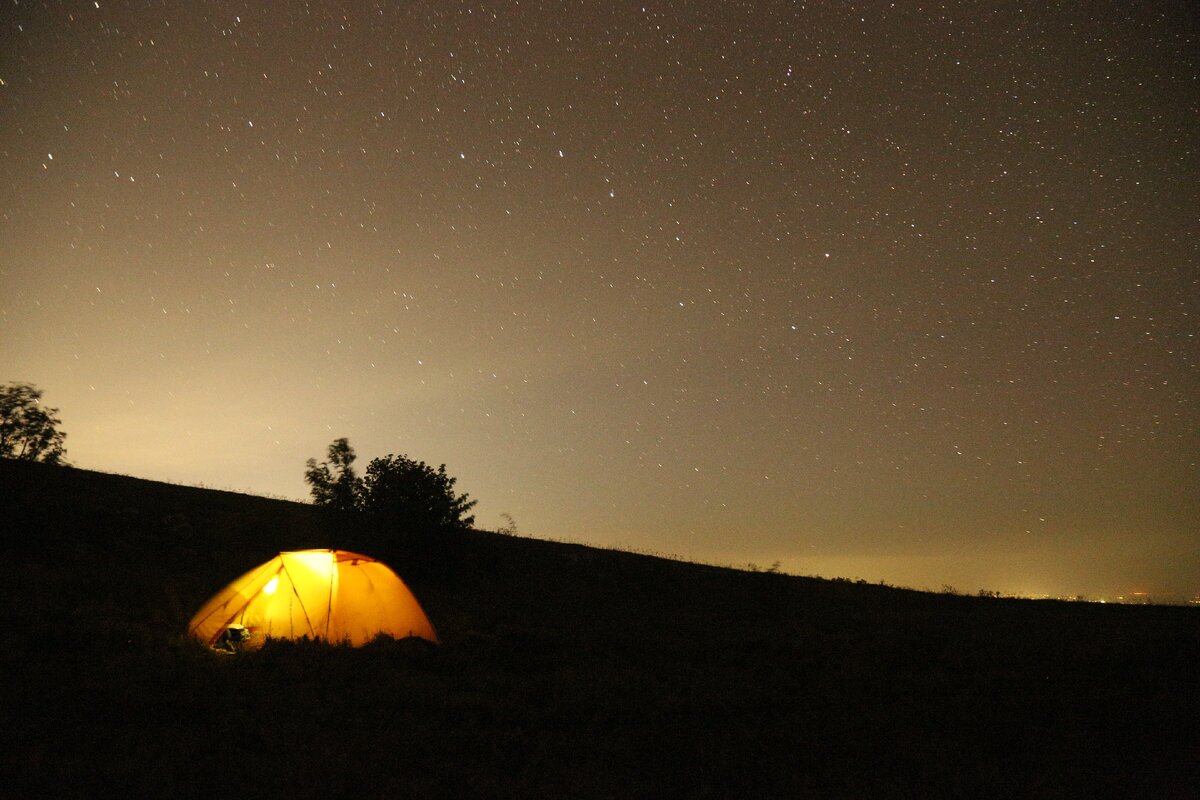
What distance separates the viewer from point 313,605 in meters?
12.7

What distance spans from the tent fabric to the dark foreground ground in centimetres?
82

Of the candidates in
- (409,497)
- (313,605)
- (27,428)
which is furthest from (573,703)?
(27,428)

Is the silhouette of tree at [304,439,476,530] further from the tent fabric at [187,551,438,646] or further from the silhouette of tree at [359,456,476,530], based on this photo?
the tent fabric at [187,551,438,646]

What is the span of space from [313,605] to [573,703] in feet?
19.3

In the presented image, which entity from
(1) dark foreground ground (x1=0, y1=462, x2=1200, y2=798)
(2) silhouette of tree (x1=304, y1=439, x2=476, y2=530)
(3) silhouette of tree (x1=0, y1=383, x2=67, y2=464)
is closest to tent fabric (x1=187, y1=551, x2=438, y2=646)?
→ (1) dark foreground ground (x1=0, y1=462, x2=1200, y2=798)

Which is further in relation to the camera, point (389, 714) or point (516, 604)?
point (516, 604)

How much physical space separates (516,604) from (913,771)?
1431cm

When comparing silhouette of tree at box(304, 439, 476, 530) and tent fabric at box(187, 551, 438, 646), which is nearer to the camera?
tent fabric at box(187, 551, 438, 646)

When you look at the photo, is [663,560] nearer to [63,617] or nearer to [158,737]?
[63,617]

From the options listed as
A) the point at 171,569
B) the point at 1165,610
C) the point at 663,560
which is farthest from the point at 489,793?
the point at 1165,610

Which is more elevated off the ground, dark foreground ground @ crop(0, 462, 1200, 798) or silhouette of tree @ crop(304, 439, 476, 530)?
silhouette of tree @ crop(304, 439, 476, 530)

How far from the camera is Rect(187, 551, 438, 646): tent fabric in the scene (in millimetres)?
12406

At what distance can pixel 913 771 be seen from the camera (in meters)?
7.36

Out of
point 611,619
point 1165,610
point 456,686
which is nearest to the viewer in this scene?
point 456,686
